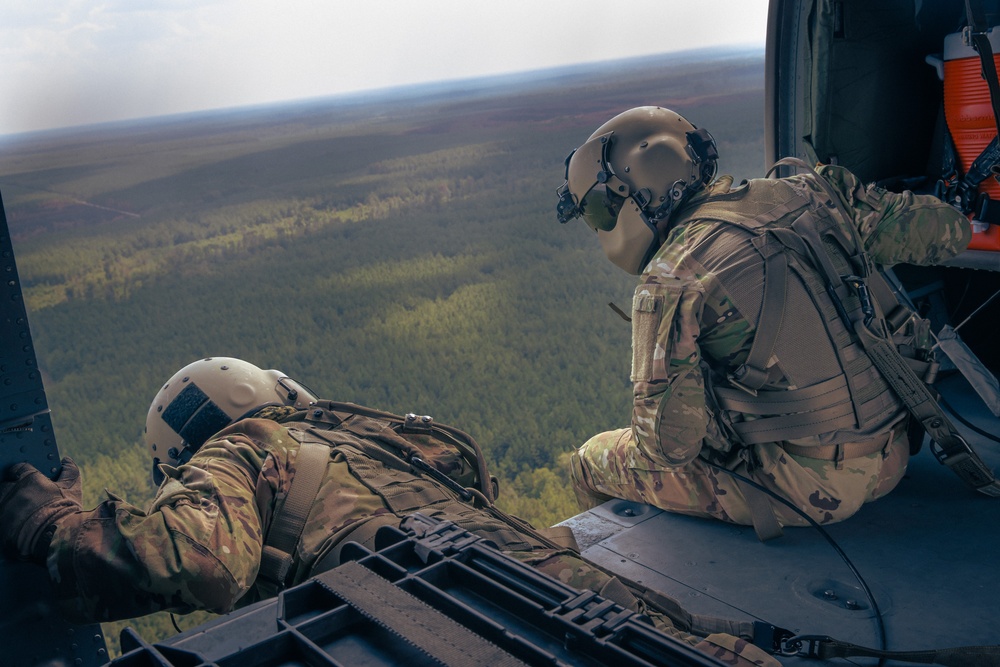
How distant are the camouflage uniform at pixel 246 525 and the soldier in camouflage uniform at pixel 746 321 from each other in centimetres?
69

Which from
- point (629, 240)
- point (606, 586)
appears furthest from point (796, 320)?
point (606, 586)

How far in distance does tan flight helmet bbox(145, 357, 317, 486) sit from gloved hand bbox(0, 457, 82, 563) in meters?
0.52

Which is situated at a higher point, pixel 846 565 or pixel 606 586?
pixel 606 586

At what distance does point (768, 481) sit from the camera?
2555 millimetres

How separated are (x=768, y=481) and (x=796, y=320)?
522mm

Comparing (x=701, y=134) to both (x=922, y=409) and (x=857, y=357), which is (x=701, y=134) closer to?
(x=857, y=357)

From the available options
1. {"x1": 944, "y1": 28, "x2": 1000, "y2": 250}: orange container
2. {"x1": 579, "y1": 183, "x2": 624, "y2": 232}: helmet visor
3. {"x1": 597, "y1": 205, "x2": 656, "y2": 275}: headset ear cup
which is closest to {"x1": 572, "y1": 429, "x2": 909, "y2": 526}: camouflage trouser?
{"x1": 597, "y1": 205, "x2": 656, "y2": 275}: headset ear cup

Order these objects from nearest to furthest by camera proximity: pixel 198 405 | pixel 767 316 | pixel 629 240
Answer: pixel 198 405
pixel 767 316
pixel 629 240

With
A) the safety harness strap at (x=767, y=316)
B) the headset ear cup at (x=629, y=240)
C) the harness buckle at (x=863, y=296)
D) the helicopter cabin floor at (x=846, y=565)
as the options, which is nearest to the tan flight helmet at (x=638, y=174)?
the headset ear cup at (x=629, y=240)

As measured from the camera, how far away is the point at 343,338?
24.2 feet

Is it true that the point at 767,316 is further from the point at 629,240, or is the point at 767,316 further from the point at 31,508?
the point at 31,508

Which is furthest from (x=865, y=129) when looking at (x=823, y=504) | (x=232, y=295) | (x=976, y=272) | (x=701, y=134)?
(x=232, y=295)

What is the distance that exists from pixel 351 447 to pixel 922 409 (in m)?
1.75

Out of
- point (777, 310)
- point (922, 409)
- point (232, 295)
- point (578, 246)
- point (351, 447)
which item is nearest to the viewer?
point (351, 447)
